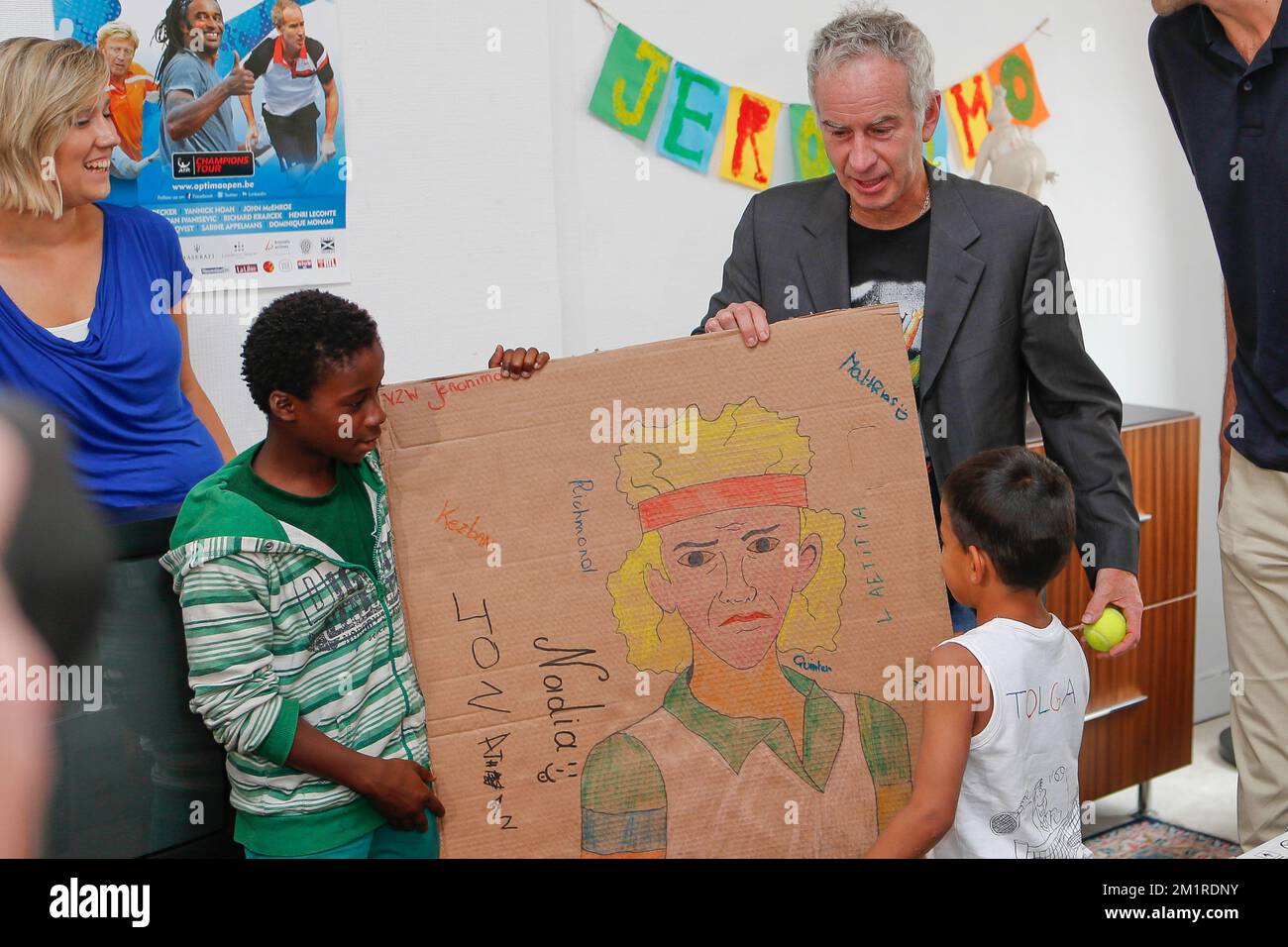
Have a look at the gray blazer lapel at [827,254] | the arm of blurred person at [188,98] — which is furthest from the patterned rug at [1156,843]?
the arm of blurred person at [188,98]

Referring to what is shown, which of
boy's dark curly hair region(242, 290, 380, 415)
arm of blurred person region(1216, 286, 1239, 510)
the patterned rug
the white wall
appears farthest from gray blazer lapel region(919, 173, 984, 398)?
the patterned rug

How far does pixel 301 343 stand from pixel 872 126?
75cm

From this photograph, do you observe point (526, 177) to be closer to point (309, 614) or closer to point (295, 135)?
point (295, 135)

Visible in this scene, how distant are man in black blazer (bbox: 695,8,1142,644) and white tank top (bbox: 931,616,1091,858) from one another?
0.18 metres

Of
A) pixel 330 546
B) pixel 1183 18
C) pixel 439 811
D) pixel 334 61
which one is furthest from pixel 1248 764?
pixel 334 61

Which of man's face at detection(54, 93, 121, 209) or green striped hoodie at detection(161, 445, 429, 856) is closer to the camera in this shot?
green striped hoodie at detection(161, 445, 429, 856)

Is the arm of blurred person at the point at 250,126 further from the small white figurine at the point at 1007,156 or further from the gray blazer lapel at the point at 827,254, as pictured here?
the small white figurine at the point at 1007,156

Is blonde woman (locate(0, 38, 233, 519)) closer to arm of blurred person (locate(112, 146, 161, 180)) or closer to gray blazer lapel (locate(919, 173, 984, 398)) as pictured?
arm of blurred person (locate(112, 146, 161, 180))

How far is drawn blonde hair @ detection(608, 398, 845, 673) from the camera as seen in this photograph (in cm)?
135

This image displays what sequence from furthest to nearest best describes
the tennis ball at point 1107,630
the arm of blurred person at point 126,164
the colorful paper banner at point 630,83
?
the colorful paper banner at point 630,83, the arm of blurred person at point 126,164, the tennis ball at point 1107,630

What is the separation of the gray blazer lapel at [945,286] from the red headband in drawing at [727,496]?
280 millimetres

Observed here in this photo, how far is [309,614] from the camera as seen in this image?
1.25 metres

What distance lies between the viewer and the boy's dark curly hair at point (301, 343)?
128 centimetres

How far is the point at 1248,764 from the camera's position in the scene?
181 centimetres
